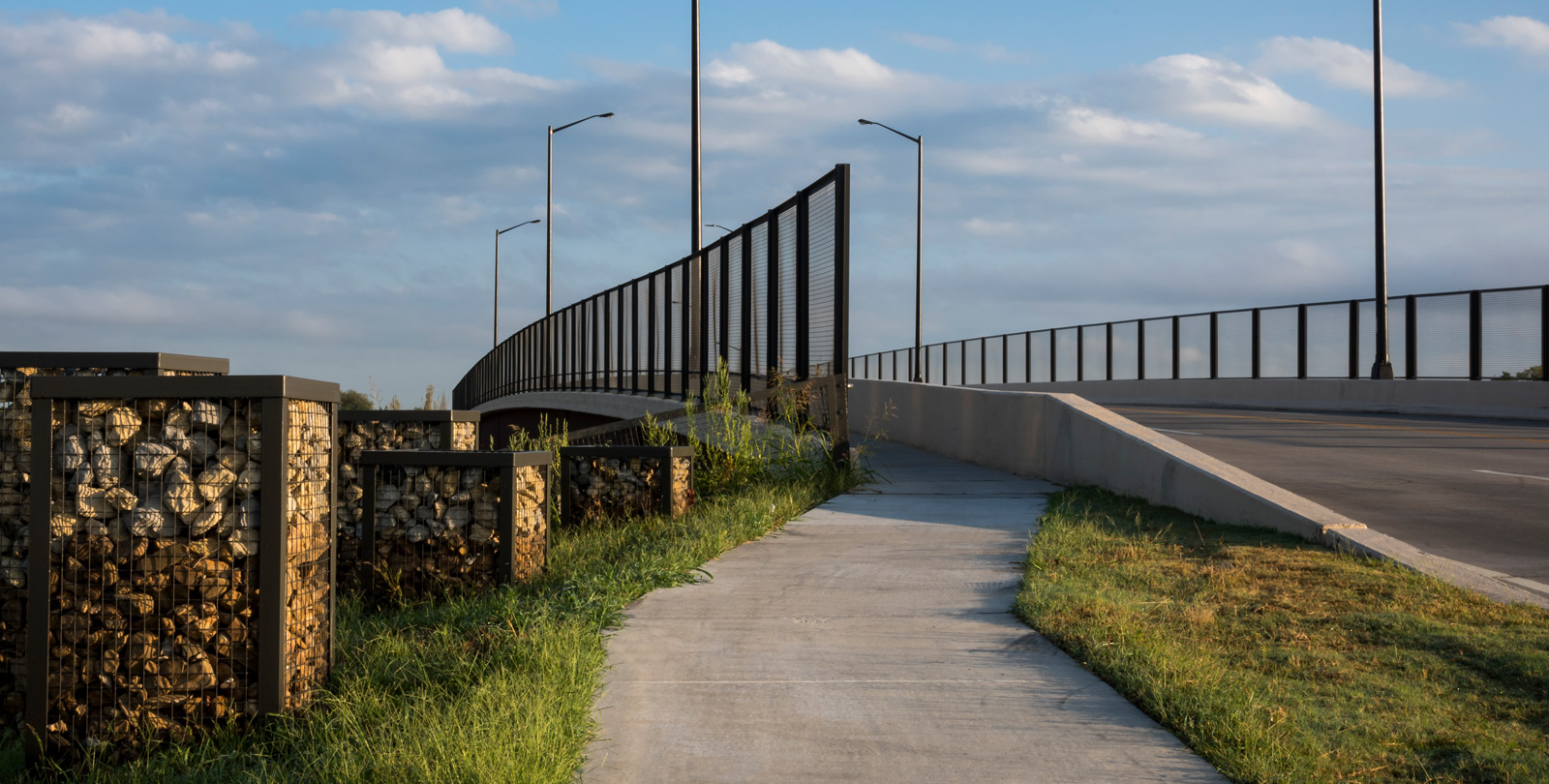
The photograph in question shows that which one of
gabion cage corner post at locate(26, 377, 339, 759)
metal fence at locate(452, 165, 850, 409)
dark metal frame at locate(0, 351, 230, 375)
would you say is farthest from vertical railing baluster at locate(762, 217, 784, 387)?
gabion cage corner post at locate(26, 377, 339, 759)

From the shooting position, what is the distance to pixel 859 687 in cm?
488

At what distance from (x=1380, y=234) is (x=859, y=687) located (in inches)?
1008

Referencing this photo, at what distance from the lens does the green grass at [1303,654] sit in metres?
4.18

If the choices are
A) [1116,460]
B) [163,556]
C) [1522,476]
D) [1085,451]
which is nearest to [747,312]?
[1085,451]

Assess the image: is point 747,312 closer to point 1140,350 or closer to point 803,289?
point 803,289

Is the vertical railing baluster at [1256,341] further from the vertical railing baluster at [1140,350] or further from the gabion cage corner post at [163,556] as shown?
the gabion cage corner post at [163,556]

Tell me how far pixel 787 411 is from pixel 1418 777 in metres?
9.76

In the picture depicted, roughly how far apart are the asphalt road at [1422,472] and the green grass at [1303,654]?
1600mm

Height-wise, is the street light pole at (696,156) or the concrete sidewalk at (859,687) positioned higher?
the street light pole at (696,156)

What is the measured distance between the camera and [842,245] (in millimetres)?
13008

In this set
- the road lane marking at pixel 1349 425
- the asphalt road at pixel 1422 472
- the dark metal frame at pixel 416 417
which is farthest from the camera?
the road lane marking at pixel 1349 425

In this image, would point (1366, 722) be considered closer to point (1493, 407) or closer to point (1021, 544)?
point (1021, 544)

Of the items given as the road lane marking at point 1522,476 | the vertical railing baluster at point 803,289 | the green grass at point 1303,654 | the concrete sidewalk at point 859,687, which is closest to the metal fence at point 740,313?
the vertical railing baluster at point 803,289

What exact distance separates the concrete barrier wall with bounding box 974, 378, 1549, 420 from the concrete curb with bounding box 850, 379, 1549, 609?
466 inches
